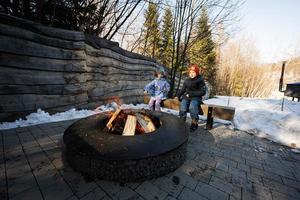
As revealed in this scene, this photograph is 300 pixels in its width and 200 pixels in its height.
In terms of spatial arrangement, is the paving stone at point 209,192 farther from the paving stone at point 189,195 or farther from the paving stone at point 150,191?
the paving stone at point 150,191

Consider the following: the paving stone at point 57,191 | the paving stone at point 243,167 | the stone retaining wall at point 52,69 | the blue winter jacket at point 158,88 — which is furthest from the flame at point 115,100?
the paving stone at point 243,167

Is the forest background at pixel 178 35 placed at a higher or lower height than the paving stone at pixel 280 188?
higher

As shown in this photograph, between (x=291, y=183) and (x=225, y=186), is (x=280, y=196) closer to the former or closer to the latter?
(x=291, y=183)

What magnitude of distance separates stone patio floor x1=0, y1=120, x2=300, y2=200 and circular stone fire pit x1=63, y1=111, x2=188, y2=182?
0.43 ft

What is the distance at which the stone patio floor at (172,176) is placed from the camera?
5.90 ft

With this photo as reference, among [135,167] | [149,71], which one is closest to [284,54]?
[149,71]

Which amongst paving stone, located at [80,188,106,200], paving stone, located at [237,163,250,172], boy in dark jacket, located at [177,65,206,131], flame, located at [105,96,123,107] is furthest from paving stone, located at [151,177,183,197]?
flame, located at [105,96,123,107]

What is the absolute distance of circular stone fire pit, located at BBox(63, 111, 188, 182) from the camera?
6.09 ft

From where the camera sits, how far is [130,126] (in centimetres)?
257

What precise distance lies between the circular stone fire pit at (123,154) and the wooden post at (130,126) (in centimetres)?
32

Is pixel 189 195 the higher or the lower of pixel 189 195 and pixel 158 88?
the lower

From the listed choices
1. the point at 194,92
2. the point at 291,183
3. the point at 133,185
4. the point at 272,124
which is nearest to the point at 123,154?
the point at 133,185

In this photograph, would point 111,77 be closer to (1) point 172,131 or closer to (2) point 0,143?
(2) point 0,143

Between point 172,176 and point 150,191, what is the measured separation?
416 millimetres
